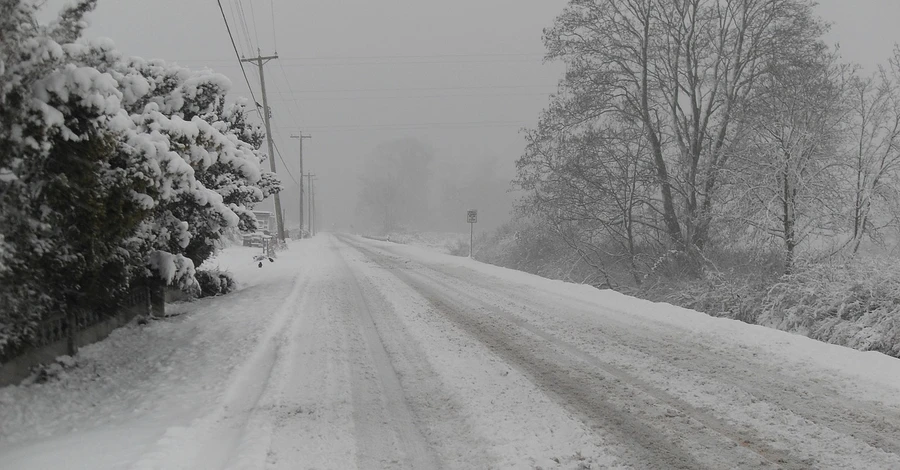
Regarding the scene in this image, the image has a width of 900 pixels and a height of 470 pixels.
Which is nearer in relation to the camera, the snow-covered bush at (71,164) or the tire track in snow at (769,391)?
the tire track in snow at (769,391)

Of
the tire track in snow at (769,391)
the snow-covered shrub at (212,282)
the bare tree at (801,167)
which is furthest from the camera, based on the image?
the bare tree at (801,167)

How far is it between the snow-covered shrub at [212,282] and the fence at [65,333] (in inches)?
80.3

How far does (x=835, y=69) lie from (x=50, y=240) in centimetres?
1466

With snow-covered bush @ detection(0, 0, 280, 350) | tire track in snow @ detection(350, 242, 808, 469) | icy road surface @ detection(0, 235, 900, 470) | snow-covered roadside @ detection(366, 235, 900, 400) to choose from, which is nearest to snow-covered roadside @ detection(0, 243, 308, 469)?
icy road surface @ detection(0, 235, 900, 470)

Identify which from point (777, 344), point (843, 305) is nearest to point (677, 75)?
point (843, 305)

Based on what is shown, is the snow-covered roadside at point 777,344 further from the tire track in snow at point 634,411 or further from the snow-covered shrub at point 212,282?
the snow-covered shrub at point 212,282

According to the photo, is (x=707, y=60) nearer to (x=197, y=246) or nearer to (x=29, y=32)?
(x=197, y=246)

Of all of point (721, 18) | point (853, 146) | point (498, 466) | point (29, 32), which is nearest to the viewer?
point (498, 466)

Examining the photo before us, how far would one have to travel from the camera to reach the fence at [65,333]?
→ 4715 mm

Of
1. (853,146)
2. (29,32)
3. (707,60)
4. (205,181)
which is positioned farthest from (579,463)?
(707,60)

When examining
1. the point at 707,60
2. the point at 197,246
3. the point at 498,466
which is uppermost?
the point at 707,60


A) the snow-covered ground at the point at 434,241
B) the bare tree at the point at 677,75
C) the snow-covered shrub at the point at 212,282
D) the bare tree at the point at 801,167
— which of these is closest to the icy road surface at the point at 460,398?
the snow-covered shrub at the point at 212,282

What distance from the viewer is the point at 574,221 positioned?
16.8m

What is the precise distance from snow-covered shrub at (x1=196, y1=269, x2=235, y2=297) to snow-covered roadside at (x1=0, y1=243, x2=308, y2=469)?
210cm
